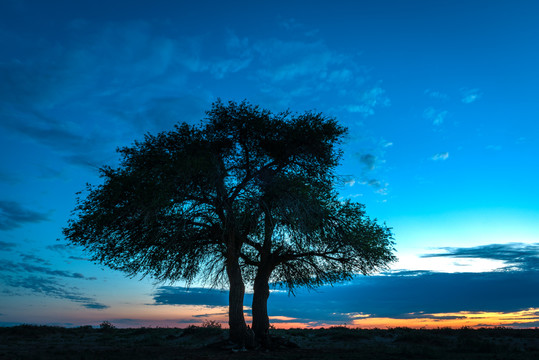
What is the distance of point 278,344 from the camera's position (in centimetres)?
2370

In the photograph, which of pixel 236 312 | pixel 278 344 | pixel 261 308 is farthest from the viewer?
pixel 261 308

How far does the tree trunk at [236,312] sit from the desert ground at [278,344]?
0.67m

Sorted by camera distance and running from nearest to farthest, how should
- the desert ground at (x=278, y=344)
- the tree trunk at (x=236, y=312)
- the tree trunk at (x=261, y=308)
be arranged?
the desert ground at (x=278, y=344), the tree trunk at (x=236, y=312), the tree trunk at (x=261, y=308)

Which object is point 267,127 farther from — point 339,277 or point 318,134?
point 339,277

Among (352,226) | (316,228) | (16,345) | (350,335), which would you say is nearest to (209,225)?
(316,228)

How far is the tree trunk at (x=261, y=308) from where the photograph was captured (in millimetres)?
23906

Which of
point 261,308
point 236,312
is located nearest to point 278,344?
point 261,308

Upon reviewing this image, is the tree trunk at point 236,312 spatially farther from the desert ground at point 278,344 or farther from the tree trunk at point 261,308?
the tree trunk at point 261,308

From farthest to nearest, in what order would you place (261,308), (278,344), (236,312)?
1. (261,308)
2. (278,344)
3. (236,312)

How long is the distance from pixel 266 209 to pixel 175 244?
17.7ft

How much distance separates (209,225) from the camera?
80.5ft

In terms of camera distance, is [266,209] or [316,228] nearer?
[266,209]

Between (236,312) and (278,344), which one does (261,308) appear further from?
(278,344)

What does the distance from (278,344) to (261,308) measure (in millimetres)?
2241
